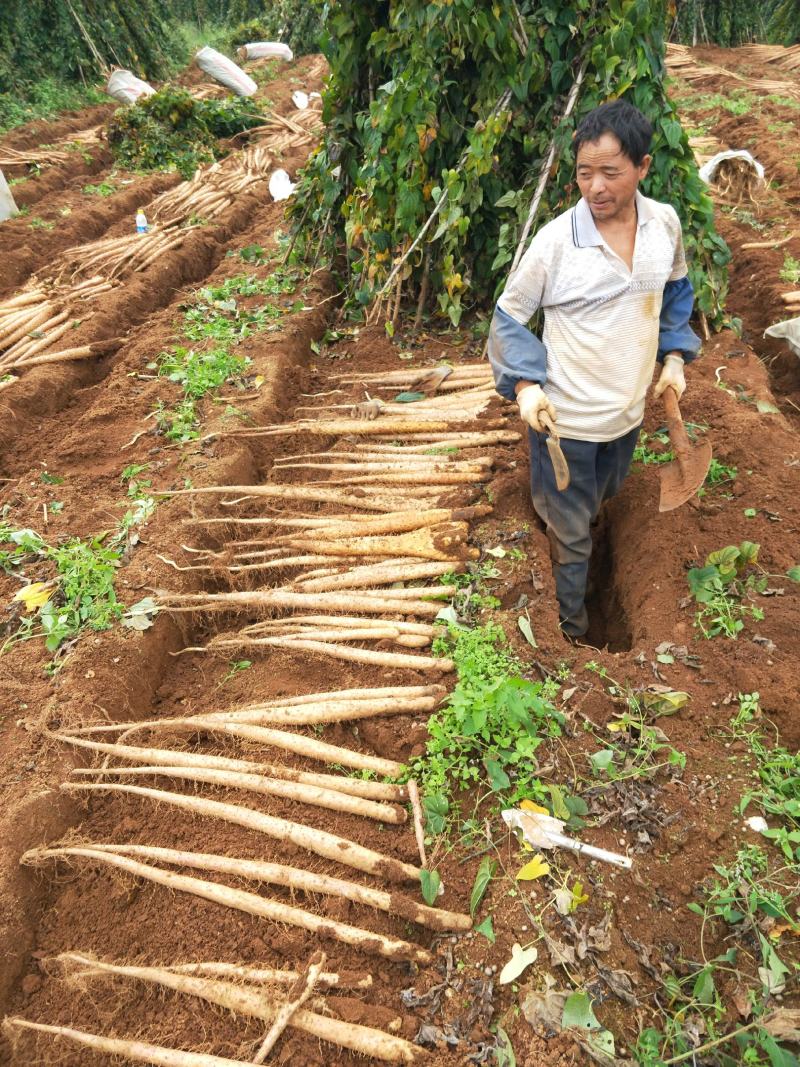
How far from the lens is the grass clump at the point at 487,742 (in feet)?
6.91

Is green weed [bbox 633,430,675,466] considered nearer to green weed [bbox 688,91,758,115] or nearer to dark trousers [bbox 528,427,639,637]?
dark trousers [bbox 528,427,639,637]

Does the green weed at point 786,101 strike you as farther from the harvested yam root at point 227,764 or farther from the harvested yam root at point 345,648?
the harvested yam root at point 227,764

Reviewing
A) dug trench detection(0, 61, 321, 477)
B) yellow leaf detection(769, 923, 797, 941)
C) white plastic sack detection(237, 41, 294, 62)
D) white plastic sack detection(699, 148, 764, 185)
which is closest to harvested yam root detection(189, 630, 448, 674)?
yellow leaf detection(769, 923, 797, 941)

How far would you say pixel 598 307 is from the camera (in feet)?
8.02

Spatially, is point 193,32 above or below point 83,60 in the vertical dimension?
above

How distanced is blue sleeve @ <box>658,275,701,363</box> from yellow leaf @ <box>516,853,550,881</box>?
2.08 metres

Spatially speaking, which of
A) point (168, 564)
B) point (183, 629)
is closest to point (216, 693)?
point (183, 629)

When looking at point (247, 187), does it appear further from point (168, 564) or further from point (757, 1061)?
point (757, 1061)

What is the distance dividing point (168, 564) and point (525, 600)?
178 cm

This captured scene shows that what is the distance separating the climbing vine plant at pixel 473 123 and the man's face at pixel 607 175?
191 cm

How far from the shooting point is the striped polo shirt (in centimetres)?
237

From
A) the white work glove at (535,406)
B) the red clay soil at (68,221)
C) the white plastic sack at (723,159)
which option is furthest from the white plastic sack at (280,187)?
the white work glove at (535,406)

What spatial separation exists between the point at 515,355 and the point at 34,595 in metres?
2.53

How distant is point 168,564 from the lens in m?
3.23
